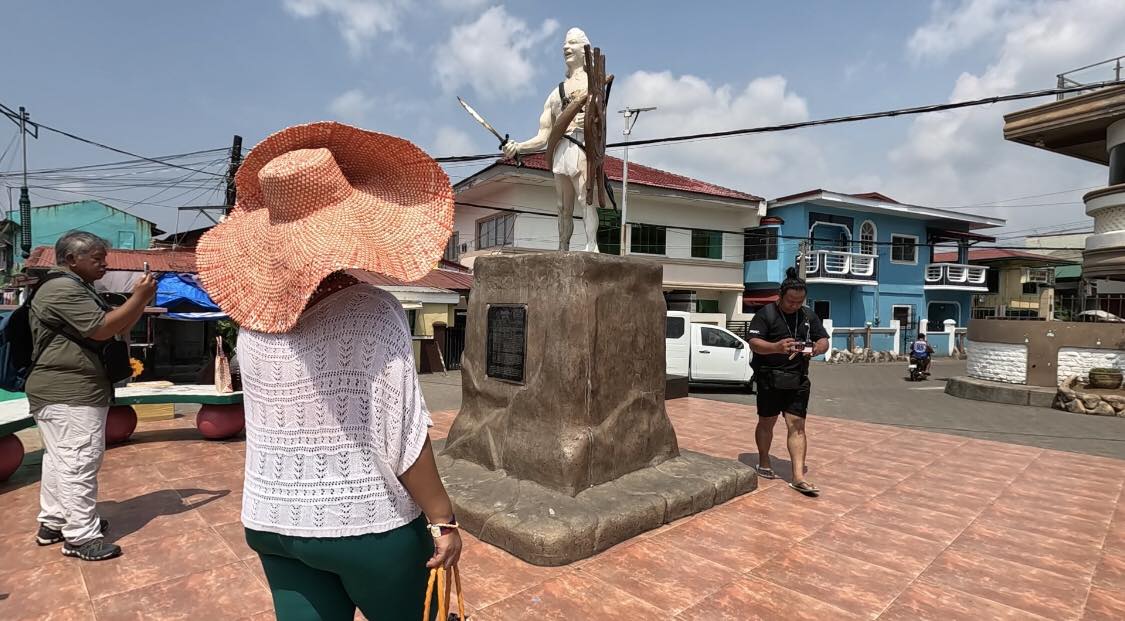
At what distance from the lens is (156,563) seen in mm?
3127

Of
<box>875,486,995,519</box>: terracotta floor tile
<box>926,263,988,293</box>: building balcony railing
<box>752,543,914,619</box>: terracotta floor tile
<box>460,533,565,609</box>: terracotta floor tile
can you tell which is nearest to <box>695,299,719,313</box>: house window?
<box>926,263,988,293</box>: building balcony railing

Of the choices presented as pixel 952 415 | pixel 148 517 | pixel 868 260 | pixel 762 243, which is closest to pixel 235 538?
pixel 148 517

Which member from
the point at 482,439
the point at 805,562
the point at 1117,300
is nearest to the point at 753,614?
the point at 805,562

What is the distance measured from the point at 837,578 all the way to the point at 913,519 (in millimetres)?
1268

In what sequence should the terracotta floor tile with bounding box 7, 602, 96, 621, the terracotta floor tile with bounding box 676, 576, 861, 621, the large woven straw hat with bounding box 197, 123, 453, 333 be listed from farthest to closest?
the terracotta floor tile with bounding box 676, 576, 861, 621 < the terracotta floor tile with bounding box 7, 602, 96, 621 < the large woven straw hat with bounding box 197, 123, 453, 333

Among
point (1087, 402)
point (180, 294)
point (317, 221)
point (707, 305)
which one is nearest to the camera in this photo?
point (317, 221)

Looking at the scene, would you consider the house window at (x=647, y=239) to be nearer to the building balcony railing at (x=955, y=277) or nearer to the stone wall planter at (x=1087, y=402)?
the stone wall planter at (x=1087, y=402)

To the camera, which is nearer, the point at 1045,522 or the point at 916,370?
the point at 1045,522

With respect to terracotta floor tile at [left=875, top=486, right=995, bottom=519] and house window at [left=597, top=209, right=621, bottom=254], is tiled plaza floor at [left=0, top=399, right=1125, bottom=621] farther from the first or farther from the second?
house window at [left=597, top=209, right=621, bottom=254]

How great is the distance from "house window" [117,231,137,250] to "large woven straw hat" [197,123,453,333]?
29.6 metres

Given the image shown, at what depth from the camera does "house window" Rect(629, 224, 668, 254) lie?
19.3 m

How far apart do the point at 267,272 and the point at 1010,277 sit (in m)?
36.1

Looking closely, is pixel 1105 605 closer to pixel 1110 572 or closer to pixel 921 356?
pixel 1110 572

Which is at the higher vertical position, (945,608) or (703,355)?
(703,355)
